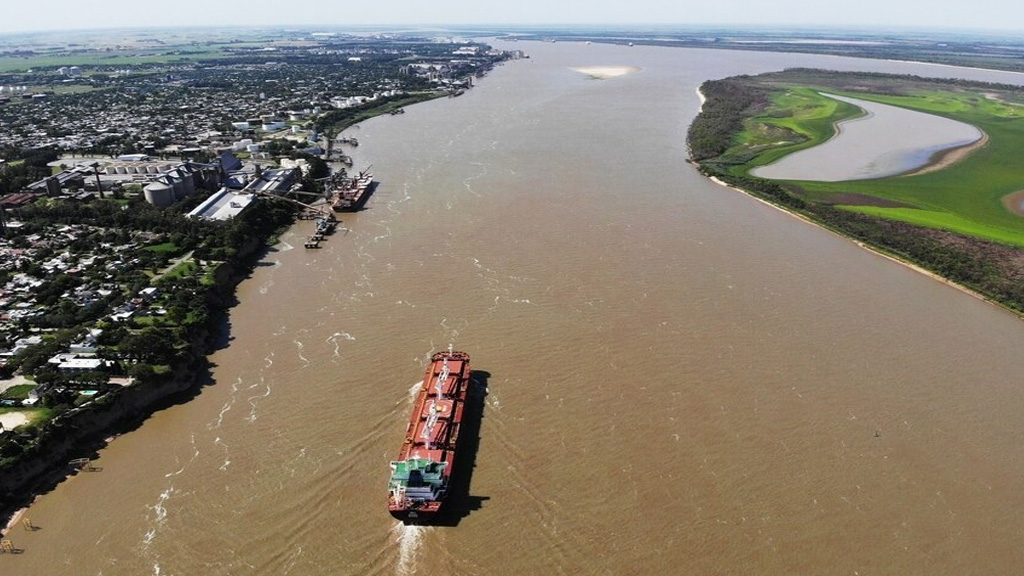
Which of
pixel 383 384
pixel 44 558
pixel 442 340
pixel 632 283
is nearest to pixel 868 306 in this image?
pixel 632 283

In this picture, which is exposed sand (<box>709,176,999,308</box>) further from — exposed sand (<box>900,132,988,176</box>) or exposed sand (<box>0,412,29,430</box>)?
exposed sand (<box>0,412,29,430</box>)

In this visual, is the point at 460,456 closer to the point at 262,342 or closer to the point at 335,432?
the point at 335,432

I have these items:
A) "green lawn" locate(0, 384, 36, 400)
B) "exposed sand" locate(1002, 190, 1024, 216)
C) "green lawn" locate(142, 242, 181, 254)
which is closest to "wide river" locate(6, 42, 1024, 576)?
"green lawn" locate(0, 384, 36, 400)

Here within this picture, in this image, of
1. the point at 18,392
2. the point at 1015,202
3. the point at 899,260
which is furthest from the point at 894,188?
the point at 18,392

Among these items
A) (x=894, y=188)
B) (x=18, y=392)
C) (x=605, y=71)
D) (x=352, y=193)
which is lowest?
(x=18, y=392)

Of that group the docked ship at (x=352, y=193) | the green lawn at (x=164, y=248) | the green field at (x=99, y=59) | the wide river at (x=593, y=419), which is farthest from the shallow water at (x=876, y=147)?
the green field at (x=99, y=59)

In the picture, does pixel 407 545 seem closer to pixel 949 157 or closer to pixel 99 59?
pixel 949 157
